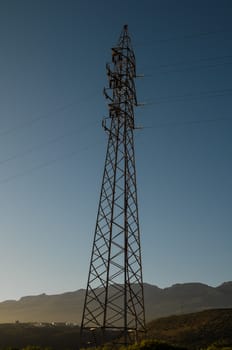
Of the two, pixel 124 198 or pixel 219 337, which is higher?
pixel 124 198

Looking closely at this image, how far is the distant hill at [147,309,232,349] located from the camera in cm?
4731

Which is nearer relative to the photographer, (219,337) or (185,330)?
(219,337)

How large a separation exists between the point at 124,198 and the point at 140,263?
4771mm

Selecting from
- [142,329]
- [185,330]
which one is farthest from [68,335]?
[142,329]

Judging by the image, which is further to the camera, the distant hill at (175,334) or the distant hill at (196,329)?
the distant hill at (175,334)

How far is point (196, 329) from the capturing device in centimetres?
5422

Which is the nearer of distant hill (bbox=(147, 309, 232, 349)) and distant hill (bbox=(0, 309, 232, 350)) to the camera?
distant hill (bbox=(147, 309, 232, 349))

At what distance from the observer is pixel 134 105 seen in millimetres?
31219

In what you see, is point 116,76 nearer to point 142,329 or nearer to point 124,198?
point 124,198

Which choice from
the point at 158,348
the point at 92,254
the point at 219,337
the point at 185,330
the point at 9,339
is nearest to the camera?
the point at 158,348

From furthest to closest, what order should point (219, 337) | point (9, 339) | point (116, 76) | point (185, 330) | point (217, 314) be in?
point (9, 339) < point (217, 314) < point (185, 330) < point (219, 337) < point (116, 76)

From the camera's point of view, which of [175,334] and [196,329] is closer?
[175,334]

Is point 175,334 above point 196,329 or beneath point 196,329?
beneath

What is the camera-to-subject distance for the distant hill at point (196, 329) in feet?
155
